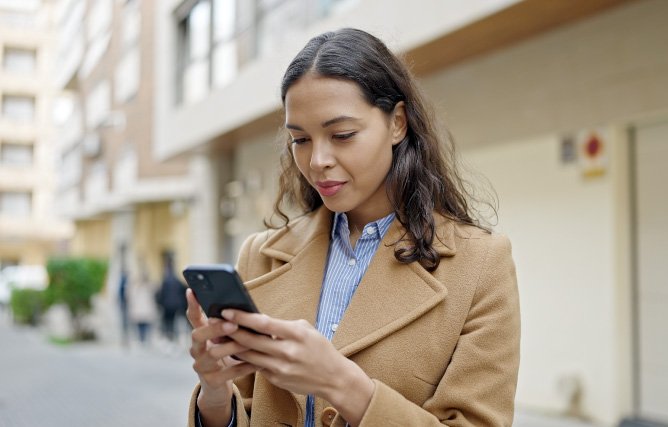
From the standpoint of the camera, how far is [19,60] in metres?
44.1

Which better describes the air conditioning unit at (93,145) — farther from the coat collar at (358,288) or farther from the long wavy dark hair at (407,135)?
the long wavy dark hair at (407,135)

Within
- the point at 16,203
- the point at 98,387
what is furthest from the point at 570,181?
the point at 16,203

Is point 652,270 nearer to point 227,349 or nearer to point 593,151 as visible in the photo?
point 593,151

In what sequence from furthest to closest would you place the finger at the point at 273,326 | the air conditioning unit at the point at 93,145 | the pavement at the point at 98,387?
the air conditioning unit at the point at 93,145, the pavement at the point at 98,387, the finger at the point at 273,326

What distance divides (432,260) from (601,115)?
5572 millimetres

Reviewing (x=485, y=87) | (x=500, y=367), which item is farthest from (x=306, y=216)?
(x=485, y=87)

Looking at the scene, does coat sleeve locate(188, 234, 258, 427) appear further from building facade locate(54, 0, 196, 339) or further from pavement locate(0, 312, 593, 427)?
building facade locate(54, 0, 196, 339)

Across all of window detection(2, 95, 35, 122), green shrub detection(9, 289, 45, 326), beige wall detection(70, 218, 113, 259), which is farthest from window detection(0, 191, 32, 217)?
green shrub detection(9, 289, 45, 326)

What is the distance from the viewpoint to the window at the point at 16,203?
43844mm

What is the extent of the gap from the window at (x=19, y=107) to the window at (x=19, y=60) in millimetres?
1562

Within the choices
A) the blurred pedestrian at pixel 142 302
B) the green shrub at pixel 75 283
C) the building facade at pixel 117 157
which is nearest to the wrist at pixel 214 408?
the blurred pedestrian at pixel 142 302

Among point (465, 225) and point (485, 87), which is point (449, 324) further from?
point (485, 87)

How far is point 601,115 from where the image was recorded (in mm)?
6770

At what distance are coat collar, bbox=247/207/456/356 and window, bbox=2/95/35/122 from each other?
152ft
